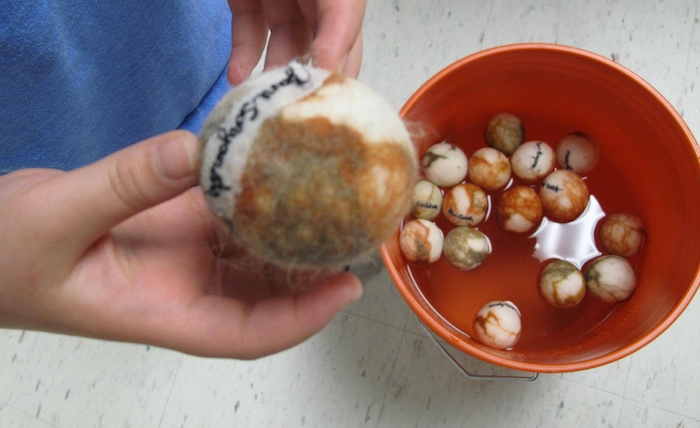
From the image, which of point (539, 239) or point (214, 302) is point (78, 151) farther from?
point (539, 239)

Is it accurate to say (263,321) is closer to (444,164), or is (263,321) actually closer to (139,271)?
(139,271)

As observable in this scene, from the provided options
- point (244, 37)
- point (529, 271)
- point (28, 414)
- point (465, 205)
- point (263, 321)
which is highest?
point (244, 37)

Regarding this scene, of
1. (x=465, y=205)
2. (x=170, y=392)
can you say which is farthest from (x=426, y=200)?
(x=170, y=392)

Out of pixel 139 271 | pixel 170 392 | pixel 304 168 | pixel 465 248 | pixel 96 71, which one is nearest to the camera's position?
pixel 304 168

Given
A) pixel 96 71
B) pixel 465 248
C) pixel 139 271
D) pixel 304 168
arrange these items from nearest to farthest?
pixel 304 168 → pixel 139 271 → pixel 96 71 → pixel 465 248

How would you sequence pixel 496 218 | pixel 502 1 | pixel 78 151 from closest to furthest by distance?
pixel 78 151
pixel 496 218
pixel 502 1

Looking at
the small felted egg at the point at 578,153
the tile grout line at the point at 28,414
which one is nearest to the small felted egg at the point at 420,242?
the small felted egg at the point at 578,153

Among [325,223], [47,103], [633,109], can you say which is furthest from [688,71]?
[47,103]

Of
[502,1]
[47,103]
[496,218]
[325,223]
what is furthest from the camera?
[502,1]
